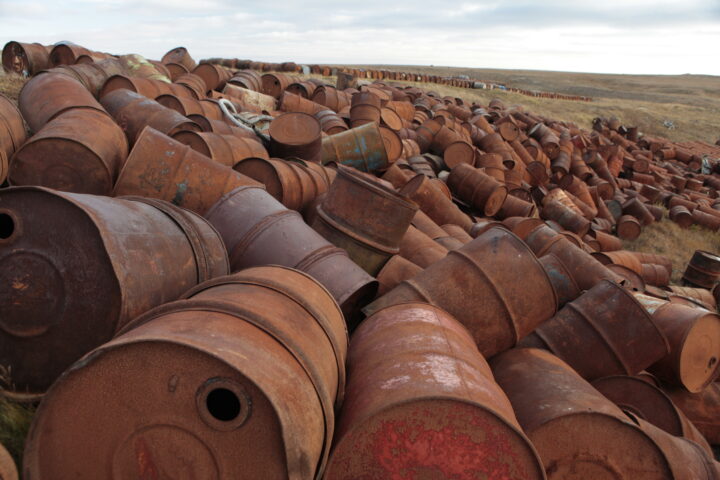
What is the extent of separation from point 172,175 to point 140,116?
1825mm

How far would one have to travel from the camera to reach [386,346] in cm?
230

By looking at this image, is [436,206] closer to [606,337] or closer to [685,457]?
[606,337]

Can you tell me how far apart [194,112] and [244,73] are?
199 inches

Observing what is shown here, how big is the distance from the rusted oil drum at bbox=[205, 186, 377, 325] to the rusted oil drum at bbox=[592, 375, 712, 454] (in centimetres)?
198

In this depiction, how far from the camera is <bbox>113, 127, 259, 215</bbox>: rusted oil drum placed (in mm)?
3189

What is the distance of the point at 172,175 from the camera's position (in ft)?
10.8

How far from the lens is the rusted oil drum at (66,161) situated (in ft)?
10.1

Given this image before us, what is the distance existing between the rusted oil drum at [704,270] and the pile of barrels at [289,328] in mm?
3123

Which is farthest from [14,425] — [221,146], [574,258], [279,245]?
[574,258]

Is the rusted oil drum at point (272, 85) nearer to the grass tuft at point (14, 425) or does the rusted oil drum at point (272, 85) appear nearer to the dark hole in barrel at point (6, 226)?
the dark hole in barrel at point (6, 226)

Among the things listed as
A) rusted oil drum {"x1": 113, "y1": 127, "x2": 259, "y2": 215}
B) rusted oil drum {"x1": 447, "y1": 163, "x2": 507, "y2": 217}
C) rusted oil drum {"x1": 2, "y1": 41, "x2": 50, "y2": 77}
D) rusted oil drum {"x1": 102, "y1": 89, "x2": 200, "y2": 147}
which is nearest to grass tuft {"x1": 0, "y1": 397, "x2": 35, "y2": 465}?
rusted oil drum {"x1": 113, "y1": 127, "x2": 259, "y2": 215}

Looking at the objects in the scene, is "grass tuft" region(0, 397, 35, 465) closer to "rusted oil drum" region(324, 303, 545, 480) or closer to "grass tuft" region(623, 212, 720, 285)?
"rusted oil drum" region(324, 303, 545, 480)

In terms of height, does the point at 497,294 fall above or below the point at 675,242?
above

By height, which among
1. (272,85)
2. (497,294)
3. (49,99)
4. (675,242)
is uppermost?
(272,85)
